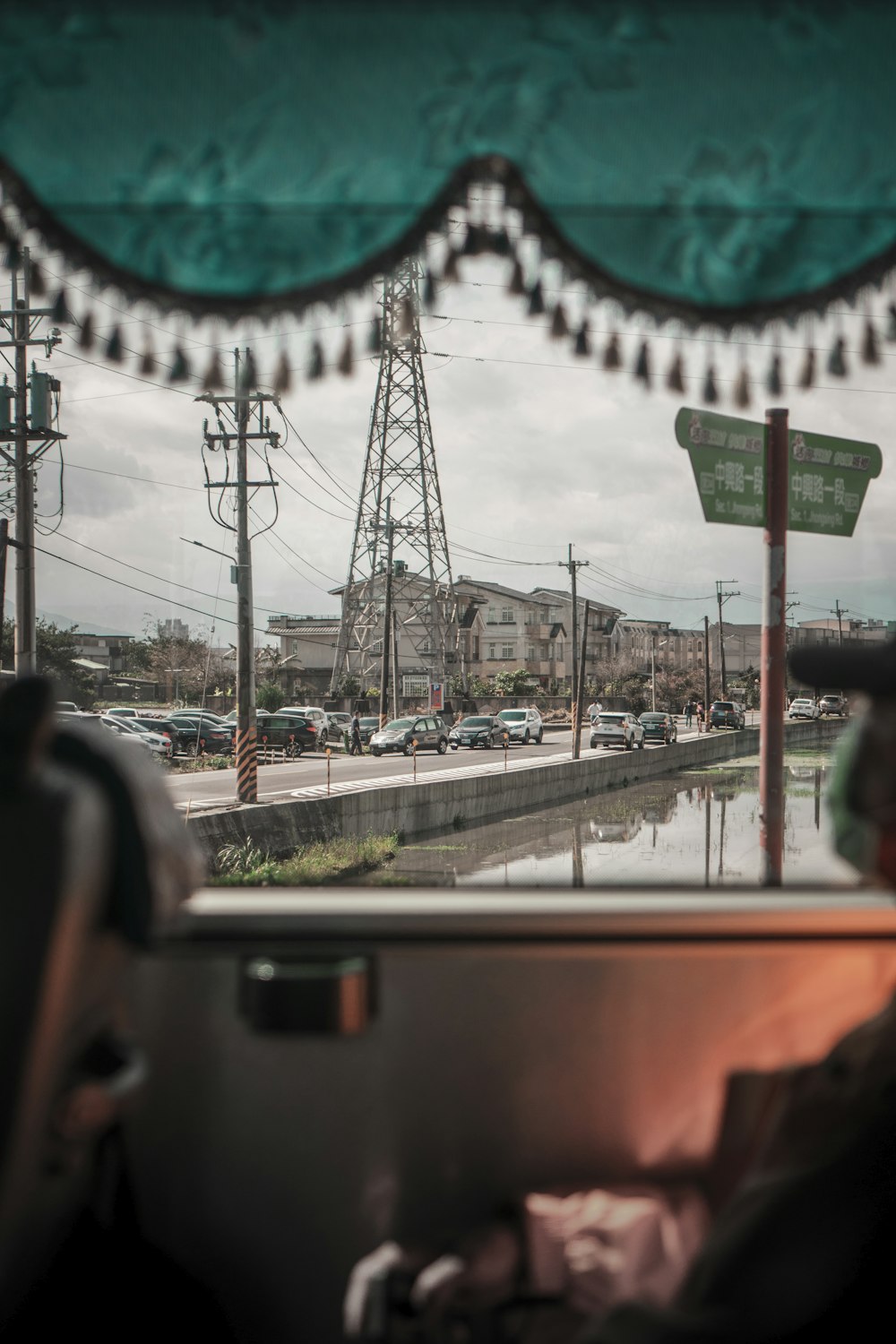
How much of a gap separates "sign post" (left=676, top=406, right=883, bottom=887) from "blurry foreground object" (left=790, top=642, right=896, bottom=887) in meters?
0.79

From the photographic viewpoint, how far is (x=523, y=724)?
3.77m

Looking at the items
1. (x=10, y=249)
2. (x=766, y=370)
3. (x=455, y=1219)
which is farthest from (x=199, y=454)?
(x=455, y=1219)

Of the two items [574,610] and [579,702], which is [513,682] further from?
[574,610]

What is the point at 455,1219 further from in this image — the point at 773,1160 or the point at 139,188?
the point at 139,188

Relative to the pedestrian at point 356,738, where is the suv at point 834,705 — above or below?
above

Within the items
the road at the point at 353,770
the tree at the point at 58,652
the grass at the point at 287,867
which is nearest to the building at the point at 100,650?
the tree at the point at 58,652

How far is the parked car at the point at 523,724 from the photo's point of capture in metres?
3.44

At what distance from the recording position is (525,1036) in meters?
1.75

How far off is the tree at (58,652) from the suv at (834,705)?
4.47 feet

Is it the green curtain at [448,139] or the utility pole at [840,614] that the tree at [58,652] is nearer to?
the green curtain at [448,139]

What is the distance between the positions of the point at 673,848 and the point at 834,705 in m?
0.48

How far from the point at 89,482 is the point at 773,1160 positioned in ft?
5.40

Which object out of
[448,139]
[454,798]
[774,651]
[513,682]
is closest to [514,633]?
[513,682]

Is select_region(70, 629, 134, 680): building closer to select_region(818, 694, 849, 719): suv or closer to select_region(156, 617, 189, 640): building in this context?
select_region(156, 617, 189, 640): building
